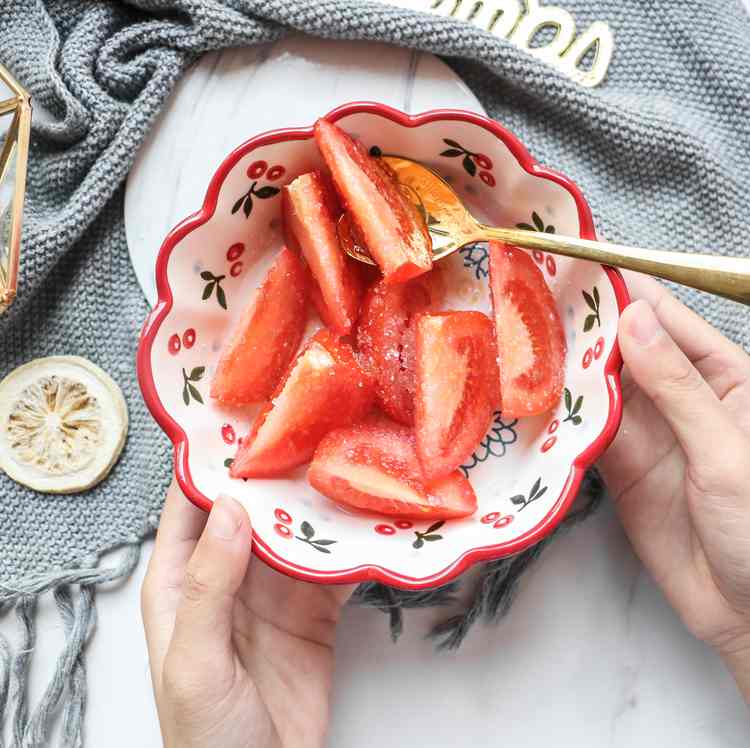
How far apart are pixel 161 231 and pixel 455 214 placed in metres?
0.35

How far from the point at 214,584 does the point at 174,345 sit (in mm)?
250

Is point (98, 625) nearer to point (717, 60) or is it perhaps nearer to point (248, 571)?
point (248, 571)

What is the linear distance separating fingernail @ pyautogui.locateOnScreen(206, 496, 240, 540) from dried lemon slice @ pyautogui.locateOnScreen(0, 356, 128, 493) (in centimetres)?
28

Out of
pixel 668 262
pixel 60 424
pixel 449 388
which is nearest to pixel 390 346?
pixel 449 388

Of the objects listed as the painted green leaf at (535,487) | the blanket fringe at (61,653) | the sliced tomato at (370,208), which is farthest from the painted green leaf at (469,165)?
the blanket fringe at (61,653)

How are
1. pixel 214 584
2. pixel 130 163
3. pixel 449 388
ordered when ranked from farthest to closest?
pixel 130 163 → pixel 449 388 → pixel 214 584

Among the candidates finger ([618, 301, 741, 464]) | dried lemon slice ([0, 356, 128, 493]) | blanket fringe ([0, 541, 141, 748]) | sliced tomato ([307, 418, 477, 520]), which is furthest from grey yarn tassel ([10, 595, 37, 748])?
finger ([618, 301, 741, 464])

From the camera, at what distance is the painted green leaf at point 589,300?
893 millimetres

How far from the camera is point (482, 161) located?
930 millimetres

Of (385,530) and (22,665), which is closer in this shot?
(385,530)

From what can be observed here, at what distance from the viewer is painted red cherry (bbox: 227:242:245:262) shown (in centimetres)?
94

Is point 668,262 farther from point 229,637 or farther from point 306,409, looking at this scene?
point 229,637

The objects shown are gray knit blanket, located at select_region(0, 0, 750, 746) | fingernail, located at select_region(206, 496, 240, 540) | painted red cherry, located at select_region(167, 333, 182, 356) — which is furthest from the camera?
gray knit blanket, located at select_region(0, 0, 750, 746)

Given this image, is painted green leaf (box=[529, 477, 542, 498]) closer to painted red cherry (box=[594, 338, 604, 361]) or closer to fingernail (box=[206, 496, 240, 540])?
painted red cherry (box=[594, 338, 604, 361])
